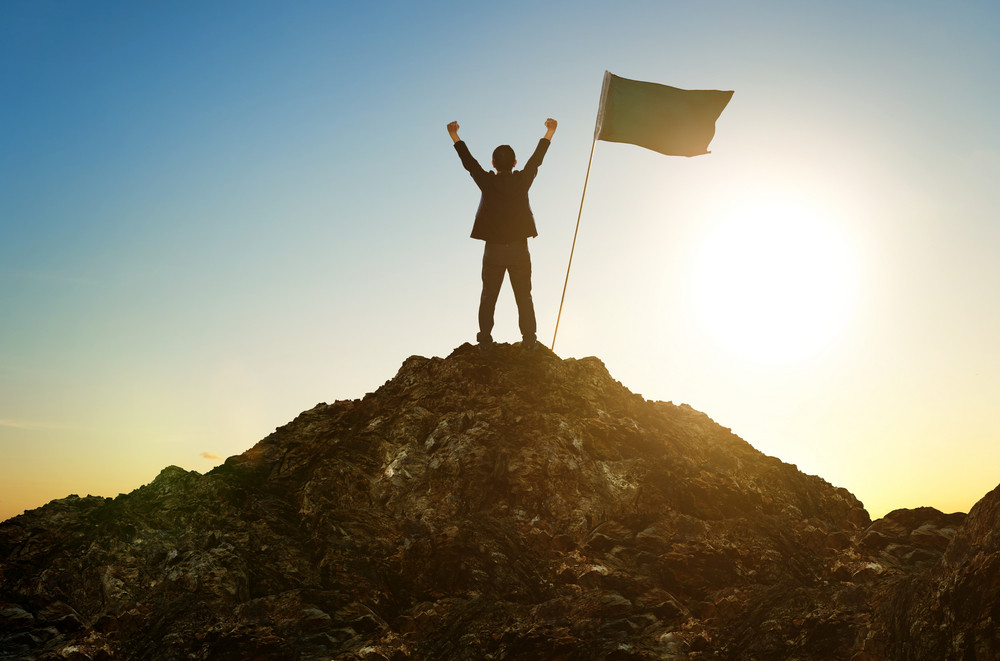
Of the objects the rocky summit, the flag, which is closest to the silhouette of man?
the rocky summit

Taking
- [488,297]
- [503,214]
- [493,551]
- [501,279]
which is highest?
[503,214]

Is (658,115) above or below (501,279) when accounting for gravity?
above

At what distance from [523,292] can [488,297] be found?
77 cm

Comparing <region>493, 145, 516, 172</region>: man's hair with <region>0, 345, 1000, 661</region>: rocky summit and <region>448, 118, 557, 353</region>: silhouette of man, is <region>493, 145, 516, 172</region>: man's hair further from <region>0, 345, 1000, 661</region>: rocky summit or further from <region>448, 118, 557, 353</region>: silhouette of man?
<region>0, 345, 1000, 661</region>: rocky summit

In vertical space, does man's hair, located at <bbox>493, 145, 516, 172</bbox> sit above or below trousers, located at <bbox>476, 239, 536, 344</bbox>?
above

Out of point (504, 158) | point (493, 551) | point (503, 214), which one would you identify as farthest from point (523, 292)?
point (493, 551)

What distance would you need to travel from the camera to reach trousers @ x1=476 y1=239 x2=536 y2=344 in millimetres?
14250

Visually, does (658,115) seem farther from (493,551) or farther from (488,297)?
(493,551)

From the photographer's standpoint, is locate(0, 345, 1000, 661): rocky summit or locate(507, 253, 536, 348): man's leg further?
locate(507, 253, 536, 348): man's leg

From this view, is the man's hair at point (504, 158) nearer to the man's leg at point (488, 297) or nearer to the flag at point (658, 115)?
the man's leg at point (488, 297)

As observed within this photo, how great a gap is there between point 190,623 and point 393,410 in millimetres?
5789

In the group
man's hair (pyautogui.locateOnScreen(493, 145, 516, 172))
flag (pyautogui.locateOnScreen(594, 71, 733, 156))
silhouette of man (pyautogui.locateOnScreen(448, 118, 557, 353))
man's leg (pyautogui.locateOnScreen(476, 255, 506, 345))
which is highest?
flag (pyautogui.locateOnScreen(594, 71, 733, 156))

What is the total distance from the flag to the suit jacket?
9.65 feet

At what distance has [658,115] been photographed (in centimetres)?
1661
